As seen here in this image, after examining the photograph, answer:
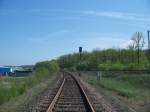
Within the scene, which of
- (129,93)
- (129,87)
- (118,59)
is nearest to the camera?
(129,93)

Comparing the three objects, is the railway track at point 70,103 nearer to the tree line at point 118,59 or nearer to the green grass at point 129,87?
the green grass at point 129,87

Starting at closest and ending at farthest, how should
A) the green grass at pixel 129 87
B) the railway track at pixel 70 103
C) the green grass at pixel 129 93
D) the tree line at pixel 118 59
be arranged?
the railway track at pixel 70 103, the green grass at pixel 129 93, the green grass at pixel 129 87, the tree line at pixel 118 59

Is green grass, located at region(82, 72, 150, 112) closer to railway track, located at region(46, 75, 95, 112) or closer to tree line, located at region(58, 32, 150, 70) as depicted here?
railway track, located at region(46, 75, 95, 112)

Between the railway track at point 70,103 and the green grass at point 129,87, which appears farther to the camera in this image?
the green grass at point 129,87

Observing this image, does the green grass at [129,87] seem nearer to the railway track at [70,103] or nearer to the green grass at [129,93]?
the green grass at [129,93]

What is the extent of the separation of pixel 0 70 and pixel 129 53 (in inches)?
1646

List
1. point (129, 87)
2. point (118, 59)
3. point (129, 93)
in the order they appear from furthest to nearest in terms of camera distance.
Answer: point (118, 59)
point (129, 87)
point (129, 93)

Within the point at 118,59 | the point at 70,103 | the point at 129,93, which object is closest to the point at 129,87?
the point at 129,93

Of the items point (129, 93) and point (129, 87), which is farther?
point (129, 87)

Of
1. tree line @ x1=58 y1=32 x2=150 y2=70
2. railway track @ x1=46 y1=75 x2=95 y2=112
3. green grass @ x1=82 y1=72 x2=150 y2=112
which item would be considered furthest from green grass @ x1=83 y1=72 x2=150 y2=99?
tree line @ x1=58 y1=32 x2=150 y2=70

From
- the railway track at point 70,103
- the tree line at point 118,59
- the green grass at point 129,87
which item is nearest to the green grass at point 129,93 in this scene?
the green grass at point 129,87

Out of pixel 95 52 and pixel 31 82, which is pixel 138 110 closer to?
pixel 31 82

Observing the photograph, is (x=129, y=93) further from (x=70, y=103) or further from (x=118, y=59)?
(x=118, y=59)

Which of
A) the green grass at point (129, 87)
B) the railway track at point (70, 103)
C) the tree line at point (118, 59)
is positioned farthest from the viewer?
the tree line at point (118, 59)
